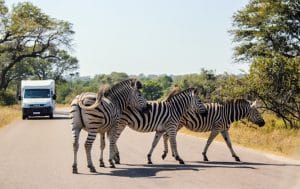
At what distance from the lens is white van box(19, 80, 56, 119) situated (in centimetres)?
4034

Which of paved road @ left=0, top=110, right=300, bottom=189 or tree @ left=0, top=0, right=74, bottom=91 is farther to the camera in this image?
tree @ left=0, top=0, right=74, bottom=91

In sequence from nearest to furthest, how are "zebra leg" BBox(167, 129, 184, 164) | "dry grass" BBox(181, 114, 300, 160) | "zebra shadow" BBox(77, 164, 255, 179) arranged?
"zebra shadow" BBox(77, 164, 255, 179)
"zebra leg" BBox(167, 129, 184, 164)
"dry grass" BBox(181, 114, 300, 160)

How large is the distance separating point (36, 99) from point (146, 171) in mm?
28088

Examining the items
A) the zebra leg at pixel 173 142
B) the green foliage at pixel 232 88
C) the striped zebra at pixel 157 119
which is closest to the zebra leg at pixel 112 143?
the striped zebra at pixel 157 119

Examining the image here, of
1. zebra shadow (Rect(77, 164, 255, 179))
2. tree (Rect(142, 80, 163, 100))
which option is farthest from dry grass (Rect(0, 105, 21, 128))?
tree (Rect(142, 80, 163, 100))

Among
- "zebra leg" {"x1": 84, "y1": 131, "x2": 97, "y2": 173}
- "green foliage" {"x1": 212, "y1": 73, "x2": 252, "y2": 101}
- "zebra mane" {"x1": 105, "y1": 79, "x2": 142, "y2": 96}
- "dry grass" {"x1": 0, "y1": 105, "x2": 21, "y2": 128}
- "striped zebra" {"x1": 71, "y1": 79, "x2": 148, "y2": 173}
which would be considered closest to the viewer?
"zebra leg" {"x1": 84, "y1": 131, "x2": 97, "y2": 173}

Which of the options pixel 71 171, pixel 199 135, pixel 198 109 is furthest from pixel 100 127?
pixel 199 135

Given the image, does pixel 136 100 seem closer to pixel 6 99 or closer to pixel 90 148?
pixel 90 148

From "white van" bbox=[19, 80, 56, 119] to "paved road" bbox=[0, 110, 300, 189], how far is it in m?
21.4

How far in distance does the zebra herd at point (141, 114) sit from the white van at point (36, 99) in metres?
25.4

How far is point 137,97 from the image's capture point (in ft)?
49.8

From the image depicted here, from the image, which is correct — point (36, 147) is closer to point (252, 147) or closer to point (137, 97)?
point (137, 97)

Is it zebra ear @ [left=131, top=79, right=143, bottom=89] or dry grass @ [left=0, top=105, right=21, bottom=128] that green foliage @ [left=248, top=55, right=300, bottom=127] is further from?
dry grass @ [left=0, top=105, right=21, bottom=128]

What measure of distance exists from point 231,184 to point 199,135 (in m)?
13.2
